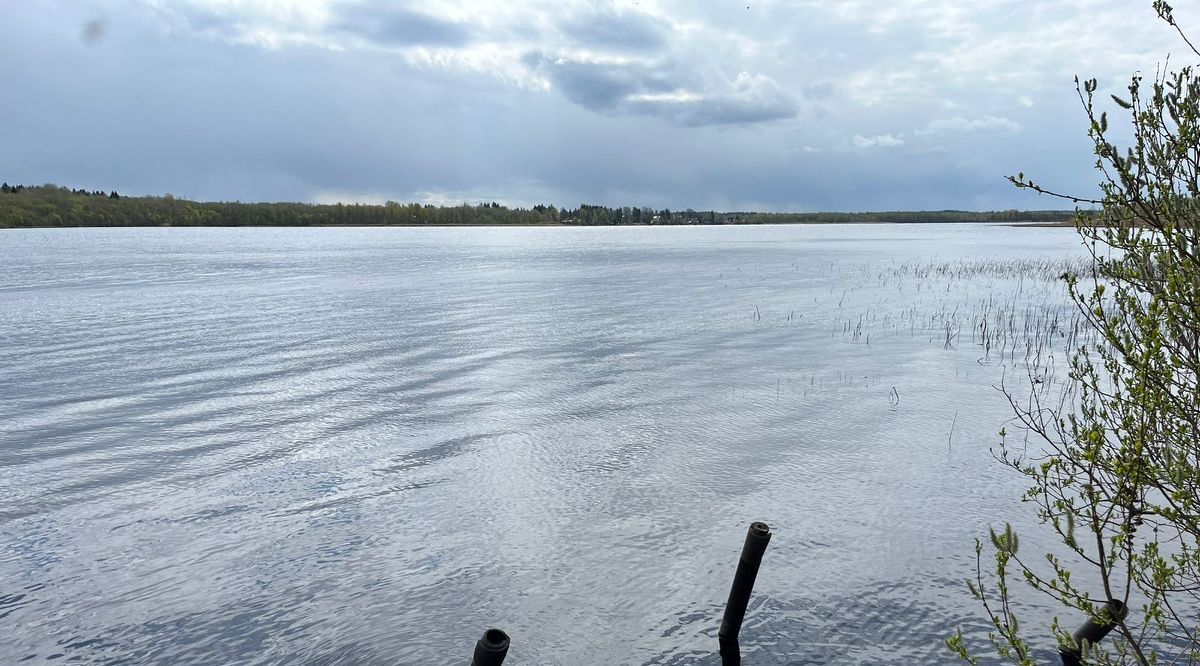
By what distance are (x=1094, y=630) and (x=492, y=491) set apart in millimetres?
8336

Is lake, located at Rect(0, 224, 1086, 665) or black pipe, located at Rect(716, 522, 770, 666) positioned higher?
black pipe, located at Rect(716, 522, 770, 666)

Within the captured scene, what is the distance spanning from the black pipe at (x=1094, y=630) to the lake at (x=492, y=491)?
44.2 inches

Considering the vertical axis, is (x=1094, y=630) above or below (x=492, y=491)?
above

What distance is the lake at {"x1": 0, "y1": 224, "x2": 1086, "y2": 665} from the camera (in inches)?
337

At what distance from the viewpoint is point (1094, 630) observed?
6.90 m

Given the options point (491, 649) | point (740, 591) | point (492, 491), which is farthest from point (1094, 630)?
point (492, 491)

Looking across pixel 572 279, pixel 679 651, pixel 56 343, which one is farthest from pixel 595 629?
pixel 572 279

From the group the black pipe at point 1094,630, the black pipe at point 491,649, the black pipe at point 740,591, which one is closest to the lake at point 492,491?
the black pipe at point 740,591

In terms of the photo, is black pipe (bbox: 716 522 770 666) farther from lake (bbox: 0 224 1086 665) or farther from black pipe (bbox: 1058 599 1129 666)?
black pipe (bbox: 1058 599 1129 666)

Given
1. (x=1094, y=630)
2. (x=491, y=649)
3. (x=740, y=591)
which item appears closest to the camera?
(x=491, y=649)

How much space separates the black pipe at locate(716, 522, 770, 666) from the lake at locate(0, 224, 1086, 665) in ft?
1.14

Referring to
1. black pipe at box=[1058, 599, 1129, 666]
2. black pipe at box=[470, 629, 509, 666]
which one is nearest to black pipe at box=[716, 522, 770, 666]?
black pipe at box=[1058, 599, 1129, 666]

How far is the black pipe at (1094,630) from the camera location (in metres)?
5.06

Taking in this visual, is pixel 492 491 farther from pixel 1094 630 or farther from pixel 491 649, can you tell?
pixel 1094 630
